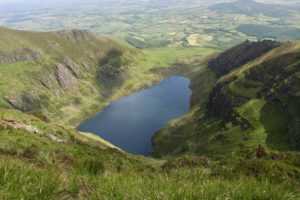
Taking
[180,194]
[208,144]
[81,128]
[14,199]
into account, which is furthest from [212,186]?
[81,128]

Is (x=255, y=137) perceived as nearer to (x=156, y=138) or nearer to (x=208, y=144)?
(x=208, y=144)

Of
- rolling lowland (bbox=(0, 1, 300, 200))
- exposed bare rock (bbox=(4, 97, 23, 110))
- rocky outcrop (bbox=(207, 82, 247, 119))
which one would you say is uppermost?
rolling lowland (bbox=(0, 1, 300, 200))

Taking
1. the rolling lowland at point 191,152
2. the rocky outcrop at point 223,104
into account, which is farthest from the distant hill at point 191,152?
the rocky outcrop at point 223,104

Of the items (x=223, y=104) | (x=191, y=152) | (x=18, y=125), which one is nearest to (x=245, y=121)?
(x=191, y=152)

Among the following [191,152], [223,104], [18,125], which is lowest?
[191,152]

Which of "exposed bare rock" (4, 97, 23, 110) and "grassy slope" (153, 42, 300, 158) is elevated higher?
"grassy slope" (153, 42, 300, 158)

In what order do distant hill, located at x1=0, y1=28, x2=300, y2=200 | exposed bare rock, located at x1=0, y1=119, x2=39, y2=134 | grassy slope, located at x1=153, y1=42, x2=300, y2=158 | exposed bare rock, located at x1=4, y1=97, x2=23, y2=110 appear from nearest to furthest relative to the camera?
distant hill, located at x1=0, y1=28, x2=300, y2=200 < exposed bare rock, located at x1=0, y1=119, x2=39, y2=134 < grassy slope, located at x1=153, y1=42, x2=300, y2=158 < exposed bare rock, located at x1=4, y1=97, x2=23, y2=110

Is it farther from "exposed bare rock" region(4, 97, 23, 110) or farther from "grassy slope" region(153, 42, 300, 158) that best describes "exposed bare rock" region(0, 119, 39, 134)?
"exposed bare rock" region(4, 97, 23, 110)

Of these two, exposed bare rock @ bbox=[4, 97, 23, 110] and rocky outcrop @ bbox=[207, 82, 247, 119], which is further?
exposed bare rock @ bbox=[4, 97, 23, 110]

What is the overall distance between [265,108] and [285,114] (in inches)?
397

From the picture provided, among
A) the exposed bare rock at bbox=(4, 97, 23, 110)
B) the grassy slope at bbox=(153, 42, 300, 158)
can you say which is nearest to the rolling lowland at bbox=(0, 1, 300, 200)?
the grassy slope at bbox=(153, 42, 300, 158)

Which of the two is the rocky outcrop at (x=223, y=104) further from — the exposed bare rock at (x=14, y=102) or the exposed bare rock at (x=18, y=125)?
the exposed bare rock at (x=14, y=102)

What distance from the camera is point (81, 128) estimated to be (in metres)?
186

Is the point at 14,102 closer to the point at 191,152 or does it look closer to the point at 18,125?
the point at 191,152
